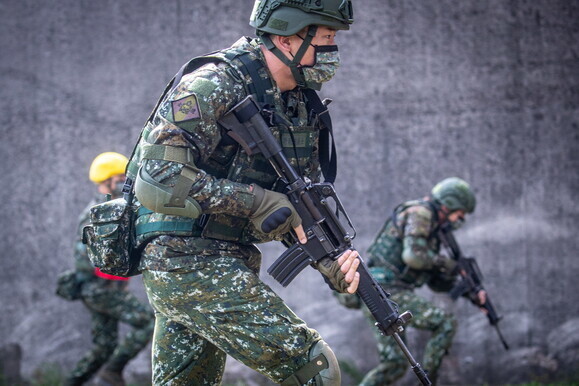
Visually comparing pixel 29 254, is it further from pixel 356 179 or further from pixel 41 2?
pixel 356 179

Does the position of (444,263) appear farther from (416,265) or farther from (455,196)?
(455,196)

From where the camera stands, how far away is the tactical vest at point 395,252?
6.02 meters

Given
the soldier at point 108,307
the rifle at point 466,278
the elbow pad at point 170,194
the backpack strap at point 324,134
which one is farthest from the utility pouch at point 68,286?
the elbow pad at point 170,194

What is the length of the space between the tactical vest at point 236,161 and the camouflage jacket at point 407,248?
106 inches

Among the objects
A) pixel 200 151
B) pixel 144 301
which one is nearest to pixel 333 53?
pixel 200 151

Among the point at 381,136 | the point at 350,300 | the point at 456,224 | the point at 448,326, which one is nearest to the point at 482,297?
the point at 448,326

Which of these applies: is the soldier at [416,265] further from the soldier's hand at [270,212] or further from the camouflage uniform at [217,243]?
the soldier's hand at [270,212]

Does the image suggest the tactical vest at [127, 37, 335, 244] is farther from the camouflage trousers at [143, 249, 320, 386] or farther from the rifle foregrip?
the rifle foregrip

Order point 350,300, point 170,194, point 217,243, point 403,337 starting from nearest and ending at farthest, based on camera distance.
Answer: point 170,194
point 217,243
point 403,337
point 350,300

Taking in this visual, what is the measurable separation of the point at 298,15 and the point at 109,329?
393 centimetres

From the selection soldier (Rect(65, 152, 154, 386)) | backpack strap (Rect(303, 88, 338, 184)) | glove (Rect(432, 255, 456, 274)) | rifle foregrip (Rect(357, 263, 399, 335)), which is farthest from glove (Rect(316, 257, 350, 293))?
soldier (Rect(65, 152, 154, 386))

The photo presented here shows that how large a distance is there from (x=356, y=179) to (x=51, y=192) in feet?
8.57

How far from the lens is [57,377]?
21.9 feet

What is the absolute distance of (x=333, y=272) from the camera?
319cm
